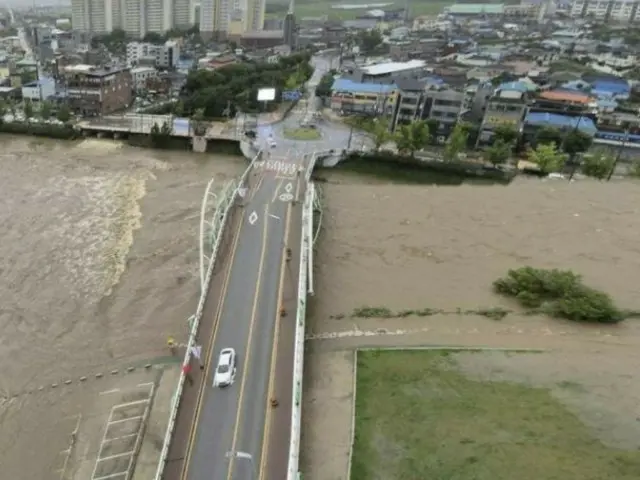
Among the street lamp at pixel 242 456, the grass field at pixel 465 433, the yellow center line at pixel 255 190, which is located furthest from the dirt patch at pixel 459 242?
the street lamp at pixel 242 456

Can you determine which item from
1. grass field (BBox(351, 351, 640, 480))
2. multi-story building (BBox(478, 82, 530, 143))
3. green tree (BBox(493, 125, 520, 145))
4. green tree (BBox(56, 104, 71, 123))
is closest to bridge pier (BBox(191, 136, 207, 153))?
green tree (BBox(56, 104, 71, 123))

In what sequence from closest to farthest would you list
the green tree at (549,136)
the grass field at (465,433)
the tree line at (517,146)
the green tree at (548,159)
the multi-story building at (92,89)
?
the grass field at (465,433), the green tree at (548,159), the tree line at (517,146), the green tree at (549,136), the multi-story building at (92,89)

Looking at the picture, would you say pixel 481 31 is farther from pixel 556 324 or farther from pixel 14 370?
pixel 14 370

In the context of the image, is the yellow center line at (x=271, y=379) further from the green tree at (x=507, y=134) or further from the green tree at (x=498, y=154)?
the green tree at (x=507, y=134)

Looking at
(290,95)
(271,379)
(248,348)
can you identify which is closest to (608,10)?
(290,95)

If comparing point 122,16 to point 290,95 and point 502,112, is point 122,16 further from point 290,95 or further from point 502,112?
point 502,112

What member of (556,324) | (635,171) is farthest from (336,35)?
(556,324)
